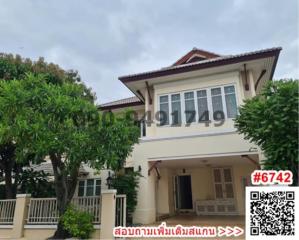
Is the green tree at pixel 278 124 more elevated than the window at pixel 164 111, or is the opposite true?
the window at pixel 164 111

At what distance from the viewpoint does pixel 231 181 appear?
44.5 feet

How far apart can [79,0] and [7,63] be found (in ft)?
22.2

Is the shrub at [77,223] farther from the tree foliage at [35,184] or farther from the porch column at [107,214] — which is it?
the tree foliage at [35,184]

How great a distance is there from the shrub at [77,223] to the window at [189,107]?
6.00 metres

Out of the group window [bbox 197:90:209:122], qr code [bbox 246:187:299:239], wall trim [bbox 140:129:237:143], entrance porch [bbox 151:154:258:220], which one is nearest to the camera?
qr code [bbox 246:187:299:239]

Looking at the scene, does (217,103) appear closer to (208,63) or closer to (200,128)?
(200,128)

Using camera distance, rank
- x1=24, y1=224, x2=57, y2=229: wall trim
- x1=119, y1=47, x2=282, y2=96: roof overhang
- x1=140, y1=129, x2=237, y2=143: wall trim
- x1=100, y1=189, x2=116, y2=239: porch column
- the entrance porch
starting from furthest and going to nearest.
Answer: the entrance porch, x1=119, y1=47, x2=282, y2=96: roof overhang, x1=140, y1=129, x2=237, y2=143: wall trim, x1=24, y1=224, x2=57, y2=229: wall trim, x1=100, y1=189, x2=116, y2=239: porch column

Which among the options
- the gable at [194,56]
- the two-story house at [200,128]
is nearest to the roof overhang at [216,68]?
the two-story house at [200,128]

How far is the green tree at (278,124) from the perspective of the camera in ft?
20.1

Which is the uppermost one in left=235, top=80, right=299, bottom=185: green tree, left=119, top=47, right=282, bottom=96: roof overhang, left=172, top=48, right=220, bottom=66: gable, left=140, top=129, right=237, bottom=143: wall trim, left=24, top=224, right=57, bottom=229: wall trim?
left=172, top=48, right=220, bottom=66: gable

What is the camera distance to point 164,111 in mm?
12242

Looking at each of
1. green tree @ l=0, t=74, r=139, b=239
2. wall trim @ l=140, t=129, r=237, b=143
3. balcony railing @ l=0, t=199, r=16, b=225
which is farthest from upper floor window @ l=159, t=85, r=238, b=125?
balcony railing @ l=0, t=199, r=16, b=225

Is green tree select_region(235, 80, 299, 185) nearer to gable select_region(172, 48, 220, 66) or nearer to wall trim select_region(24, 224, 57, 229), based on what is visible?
gable select_region(172, 48, 220, 66)

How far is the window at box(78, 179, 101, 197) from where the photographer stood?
12711mm
